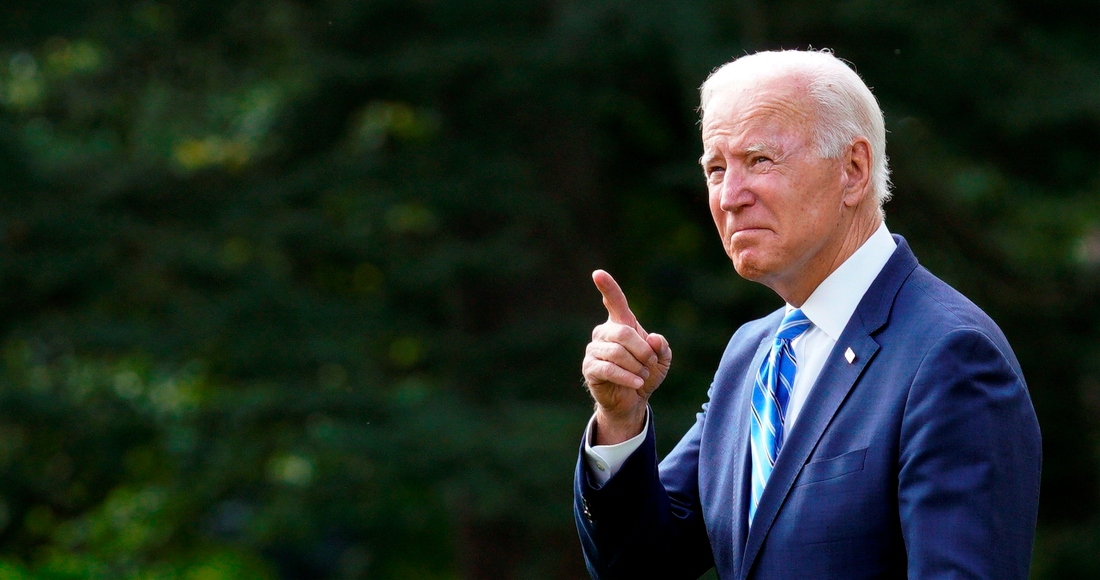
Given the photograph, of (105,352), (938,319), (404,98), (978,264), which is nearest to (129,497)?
(105,352)

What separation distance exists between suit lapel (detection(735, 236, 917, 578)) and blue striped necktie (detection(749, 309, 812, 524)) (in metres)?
0.06

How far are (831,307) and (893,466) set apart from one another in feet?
1.09

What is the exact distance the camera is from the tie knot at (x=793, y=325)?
218 centimetres

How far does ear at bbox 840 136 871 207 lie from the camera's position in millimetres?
2141

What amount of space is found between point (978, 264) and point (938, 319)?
22.6ft

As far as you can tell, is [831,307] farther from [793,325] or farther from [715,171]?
[715,171]

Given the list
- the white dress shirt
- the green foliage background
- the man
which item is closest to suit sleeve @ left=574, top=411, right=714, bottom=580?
the man

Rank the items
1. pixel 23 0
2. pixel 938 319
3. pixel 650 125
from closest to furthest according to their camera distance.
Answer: pixel 938 319 → pixel 23 0 → pixel 650 125

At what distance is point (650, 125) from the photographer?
9.41 meters

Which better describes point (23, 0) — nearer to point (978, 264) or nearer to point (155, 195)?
point (155, 195)

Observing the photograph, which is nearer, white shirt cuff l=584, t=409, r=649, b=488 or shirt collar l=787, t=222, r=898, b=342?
shirt collar l=787, t=222, r=898, b=342

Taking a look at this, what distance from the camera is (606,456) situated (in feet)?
7.54

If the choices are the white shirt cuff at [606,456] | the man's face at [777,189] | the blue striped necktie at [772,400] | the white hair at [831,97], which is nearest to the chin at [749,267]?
the man's face at [777,189]

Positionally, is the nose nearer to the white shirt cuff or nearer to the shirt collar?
the shirt collar
